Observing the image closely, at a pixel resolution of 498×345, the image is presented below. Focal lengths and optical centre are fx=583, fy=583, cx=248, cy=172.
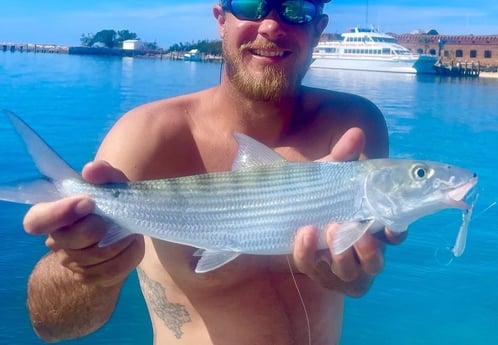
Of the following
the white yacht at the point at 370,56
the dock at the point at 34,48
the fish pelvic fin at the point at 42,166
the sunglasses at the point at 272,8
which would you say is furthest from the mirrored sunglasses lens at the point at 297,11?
the dock at the point at 34,48

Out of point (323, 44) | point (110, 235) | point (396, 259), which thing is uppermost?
point (323, 44)

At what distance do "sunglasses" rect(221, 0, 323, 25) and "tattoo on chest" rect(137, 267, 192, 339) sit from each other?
1604mm

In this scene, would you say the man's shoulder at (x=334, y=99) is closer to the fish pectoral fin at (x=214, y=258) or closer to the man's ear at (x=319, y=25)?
the man's ear at (x=319, y=25)

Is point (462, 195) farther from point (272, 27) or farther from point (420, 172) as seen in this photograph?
point (272, 27)

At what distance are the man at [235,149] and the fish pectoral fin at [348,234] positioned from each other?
0.80 metres

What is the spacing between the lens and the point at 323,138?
133 inches

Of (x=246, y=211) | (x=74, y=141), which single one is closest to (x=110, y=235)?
(x=246, y=211)

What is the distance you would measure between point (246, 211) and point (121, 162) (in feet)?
3.02

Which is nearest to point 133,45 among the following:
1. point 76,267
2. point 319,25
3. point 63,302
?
point 319,25

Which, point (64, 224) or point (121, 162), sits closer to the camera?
point (64, 224)

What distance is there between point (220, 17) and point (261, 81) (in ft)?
1.92

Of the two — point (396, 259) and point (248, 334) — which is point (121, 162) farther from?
point (396, 259)

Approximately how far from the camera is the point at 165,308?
3.38 meters

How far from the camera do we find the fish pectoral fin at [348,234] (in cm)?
226
